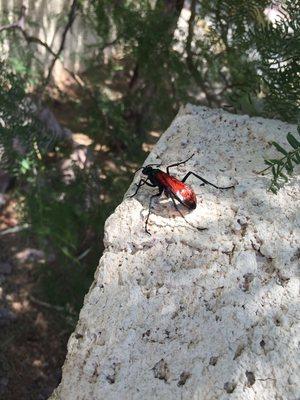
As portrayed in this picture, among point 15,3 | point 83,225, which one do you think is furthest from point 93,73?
point 15,3

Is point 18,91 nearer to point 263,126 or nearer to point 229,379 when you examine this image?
point 263,126

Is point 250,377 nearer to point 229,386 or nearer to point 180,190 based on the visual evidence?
point 229,386

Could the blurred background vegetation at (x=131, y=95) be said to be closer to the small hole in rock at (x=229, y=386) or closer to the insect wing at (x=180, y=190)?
the insect wing at (x=180, y=190)

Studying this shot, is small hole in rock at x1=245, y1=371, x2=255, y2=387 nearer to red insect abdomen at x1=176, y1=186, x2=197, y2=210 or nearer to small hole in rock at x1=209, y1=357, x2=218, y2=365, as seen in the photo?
small hole in rock at x1=209, y1=357, x2=218, y2=365

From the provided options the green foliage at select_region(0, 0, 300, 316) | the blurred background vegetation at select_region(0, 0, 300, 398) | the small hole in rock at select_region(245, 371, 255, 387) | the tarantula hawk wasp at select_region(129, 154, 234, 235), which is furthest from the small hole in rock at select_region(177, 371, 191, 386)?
the green foliage at select_region(0, 0, 300, 316)

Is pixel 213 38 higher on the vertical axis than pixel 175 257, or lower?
higher

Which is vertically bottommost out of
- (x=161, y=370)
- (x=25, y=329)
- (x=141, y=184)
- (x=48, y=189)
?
(x=25, y=329)

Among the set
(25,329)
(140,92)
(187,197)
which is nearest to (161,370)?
(187,197)
